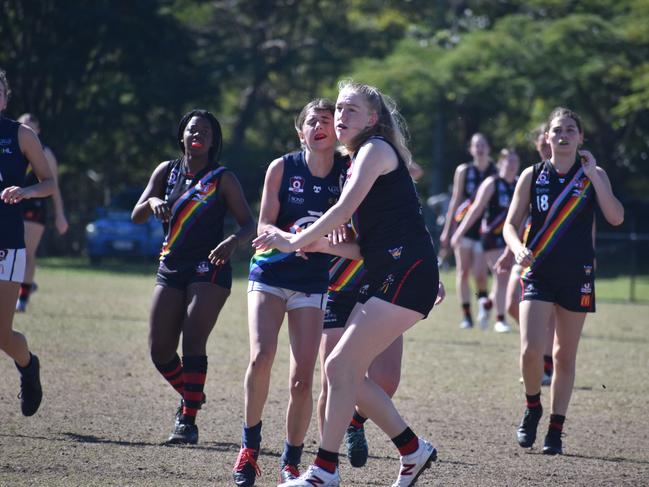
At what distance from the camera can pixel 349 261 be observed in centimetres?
646

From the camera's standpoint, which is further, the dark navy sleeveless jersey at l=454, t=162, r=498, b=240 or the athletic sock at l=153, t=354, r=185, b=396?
the dark navy sleeveless jersey at l=454, t=162, r=498, b=240

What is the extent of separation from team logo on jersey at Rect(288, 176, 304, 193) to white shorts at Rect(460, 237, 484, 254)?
8.30 metres

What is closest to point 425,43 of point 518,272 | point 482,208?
point 482,208

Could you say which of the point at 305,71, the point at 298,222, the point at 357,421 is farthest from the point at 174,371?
the point at 305,71

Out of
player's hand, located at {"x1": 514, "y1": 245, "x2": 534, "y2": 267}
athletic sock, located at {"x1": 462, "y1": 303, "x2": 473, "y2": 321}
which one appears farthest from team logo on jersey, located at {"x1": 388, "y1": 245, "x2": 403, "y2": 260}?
athletic sock, located at {"x1": 462, "y1": 303, "x2": 473, "y2": 321}

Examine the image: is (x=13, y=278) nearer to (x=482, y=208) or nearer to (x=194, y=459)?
(x=194, y=459)

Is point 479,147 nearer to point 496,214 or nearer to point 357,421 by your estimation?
point 496,214

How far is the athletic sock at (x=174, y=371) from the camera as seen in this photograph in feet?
23.7

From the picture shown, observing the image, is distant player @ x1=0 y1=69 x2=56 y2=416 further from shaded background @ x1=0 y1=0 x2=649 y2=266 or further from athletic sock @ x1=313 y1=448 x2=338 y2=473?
shaded background @ x1=0 y1=0 x2=649 y2=266

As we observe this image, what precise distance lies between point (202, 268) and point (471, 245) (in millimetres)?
7793

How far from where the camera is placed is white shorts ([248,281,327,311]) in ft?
19.9

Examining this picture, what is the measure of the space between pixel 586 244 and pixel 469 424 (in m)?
1.73

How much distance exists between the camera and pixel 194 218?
7.05 metres

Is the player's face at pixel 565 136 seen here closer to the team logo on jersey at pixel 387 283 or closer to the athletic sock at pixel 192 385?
the team logo on jersey at pixel 387 283
